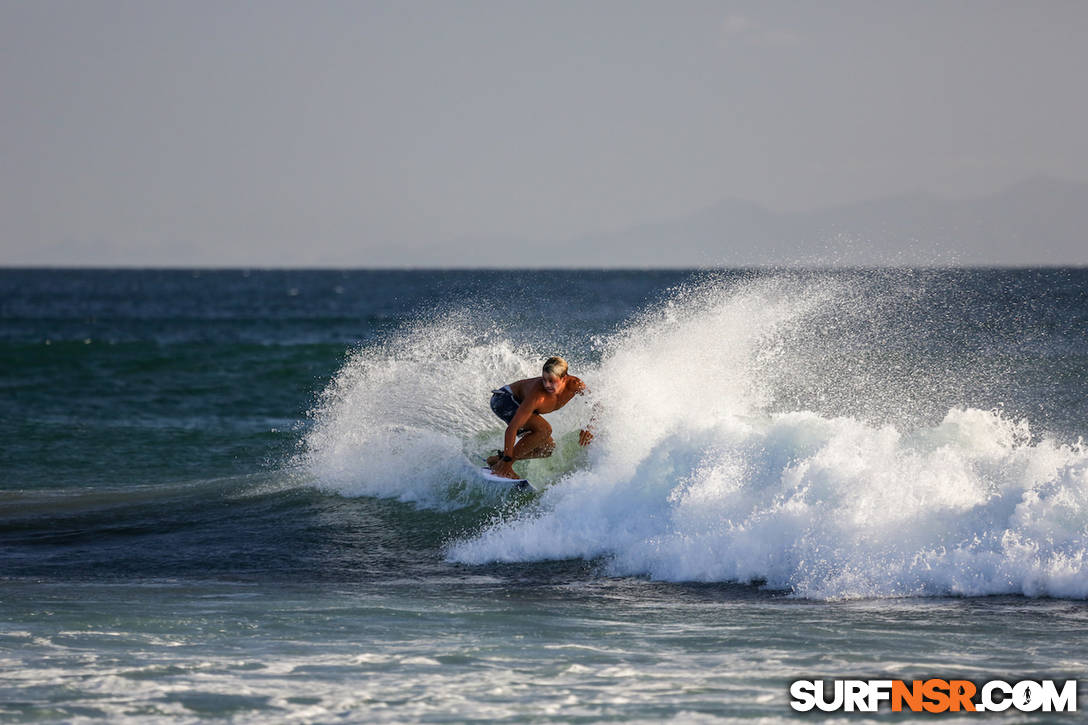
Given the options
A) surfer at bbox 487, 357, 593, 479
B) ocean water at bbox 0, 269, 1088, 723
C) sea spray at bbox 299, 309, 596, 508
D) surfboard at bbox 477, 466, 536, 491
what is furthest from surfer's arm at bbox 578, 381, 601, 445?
surfboard at bbox 477, 466, 536, 491

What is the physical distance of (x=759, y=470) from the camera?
31.0 feet

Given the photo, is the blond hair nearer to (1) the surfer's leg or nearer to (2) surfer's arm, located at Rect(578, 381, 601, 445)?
(2) surfer's arm, located at Rect(578, 381, 601, 445)

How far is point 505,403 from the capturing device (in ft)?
35.9

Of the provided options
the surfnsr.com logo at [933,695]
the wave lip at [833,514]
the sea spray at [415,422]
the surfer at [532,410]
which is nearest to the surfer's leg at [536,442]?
the surfer at [532,410]

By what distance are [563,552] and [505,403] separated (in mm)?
2031

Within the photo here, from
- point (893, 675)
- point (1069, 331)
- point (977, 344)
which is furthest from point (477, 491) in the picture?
point (1069, 331)

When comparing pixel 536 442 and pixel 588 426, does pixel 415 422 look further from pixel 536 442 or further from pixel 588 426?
→ pixel 588 426

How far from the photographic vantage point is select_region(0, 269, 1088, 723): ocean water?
6.05 metres

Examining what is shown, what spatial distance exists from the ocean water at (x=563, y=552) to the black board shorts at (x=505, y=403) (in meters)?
0.58

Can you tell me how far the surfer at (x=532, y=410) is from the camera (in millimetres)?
10414

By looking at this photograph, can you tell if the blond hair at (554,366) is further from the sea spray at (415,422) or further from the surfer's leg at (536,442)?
the sea spray at (415,422)

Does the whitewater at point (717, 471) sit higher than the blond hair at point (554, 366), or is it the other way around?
the blond hair at point (554, 366)

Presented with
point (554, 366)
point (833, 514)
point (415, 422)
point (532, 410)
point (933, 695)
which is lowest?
point (933, 695)

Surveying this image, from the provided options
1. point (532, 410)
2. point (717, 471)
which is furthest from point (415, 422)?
point (717, 471)
